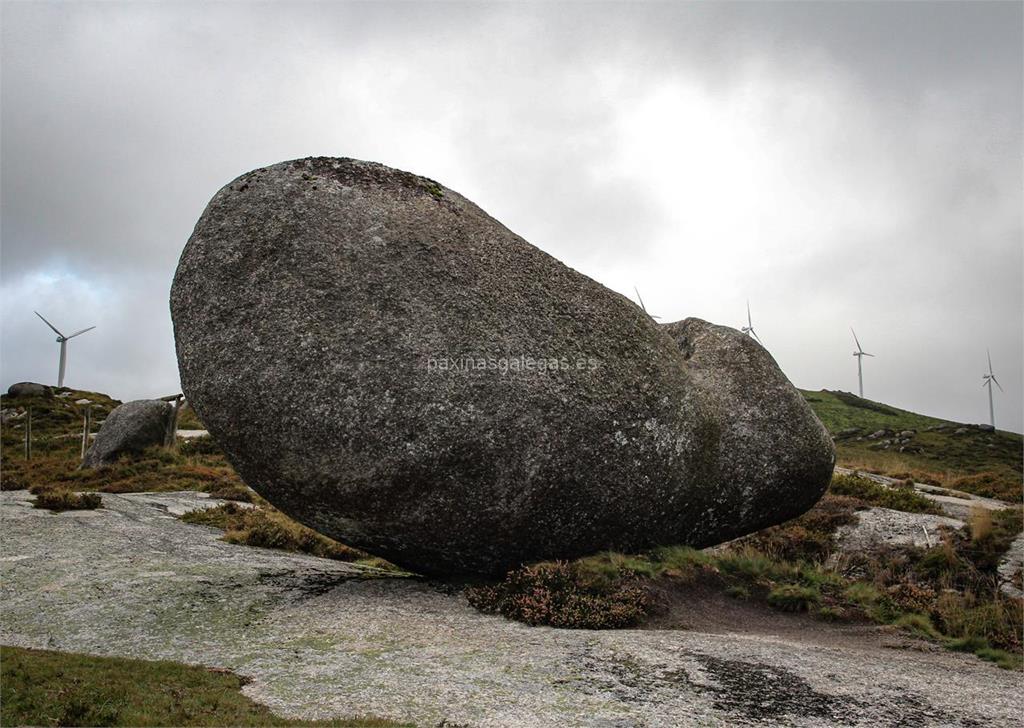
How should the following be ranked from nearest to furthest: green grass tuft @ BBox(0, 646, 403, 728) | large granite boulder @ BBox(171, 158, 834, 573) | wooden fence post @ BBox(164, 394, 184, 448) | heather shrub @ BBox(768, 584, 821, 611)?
1. green grass tuft @ BBox(0, 646, 403, 728)
2. large granite boulder @ BBox(171, 158, 834, 573)
3. heather shrub @ BBox(768, 584, 821, 611)
4. wooden fence post @ BBox(164, 394, 184, 448)

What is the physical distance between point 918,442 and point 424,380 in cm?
5821

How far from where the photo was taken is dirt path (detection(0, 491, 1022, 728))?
7.01m

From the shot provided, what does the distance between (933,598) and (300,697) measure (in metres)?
9.95

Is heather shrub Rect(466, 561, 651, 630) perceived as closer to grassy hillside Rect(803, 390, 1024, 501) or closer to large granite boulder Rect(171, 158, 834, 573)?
large granite boulder Rect(171, 158, 834, 573)

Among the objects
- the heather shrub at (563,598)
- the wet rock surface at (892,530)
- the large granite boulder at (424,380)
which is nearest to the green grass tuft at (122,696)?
the large granite boulder at (424,380)

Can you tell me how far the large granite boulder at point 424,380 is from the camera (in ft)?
34.1

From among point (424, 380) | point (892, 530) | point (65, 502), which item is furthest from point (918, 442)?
point (424, 380)

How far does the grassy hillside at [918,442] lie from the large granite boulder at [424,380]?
3283cm

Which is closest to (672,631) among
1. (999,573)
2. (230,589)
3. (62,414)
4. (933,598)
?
(933,598)

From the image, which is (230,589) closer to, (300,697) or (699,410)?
(300,697)

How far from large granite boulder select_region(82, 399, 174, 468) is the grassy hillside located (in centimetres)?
3225

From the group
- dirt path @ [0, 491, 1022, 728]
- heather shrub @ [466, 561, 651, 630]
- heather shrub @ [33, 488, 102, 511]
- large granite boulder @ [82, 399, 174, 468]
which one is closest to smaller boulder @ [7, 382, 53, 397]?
large granite boulder @ [82, 399, 174, 468]

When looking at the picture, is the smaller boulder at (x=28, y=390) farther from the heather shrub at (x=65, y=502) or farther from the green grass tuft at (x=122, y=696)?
the green grass tuft at (x=122, y=696)

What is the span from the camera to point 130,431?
29906mm
